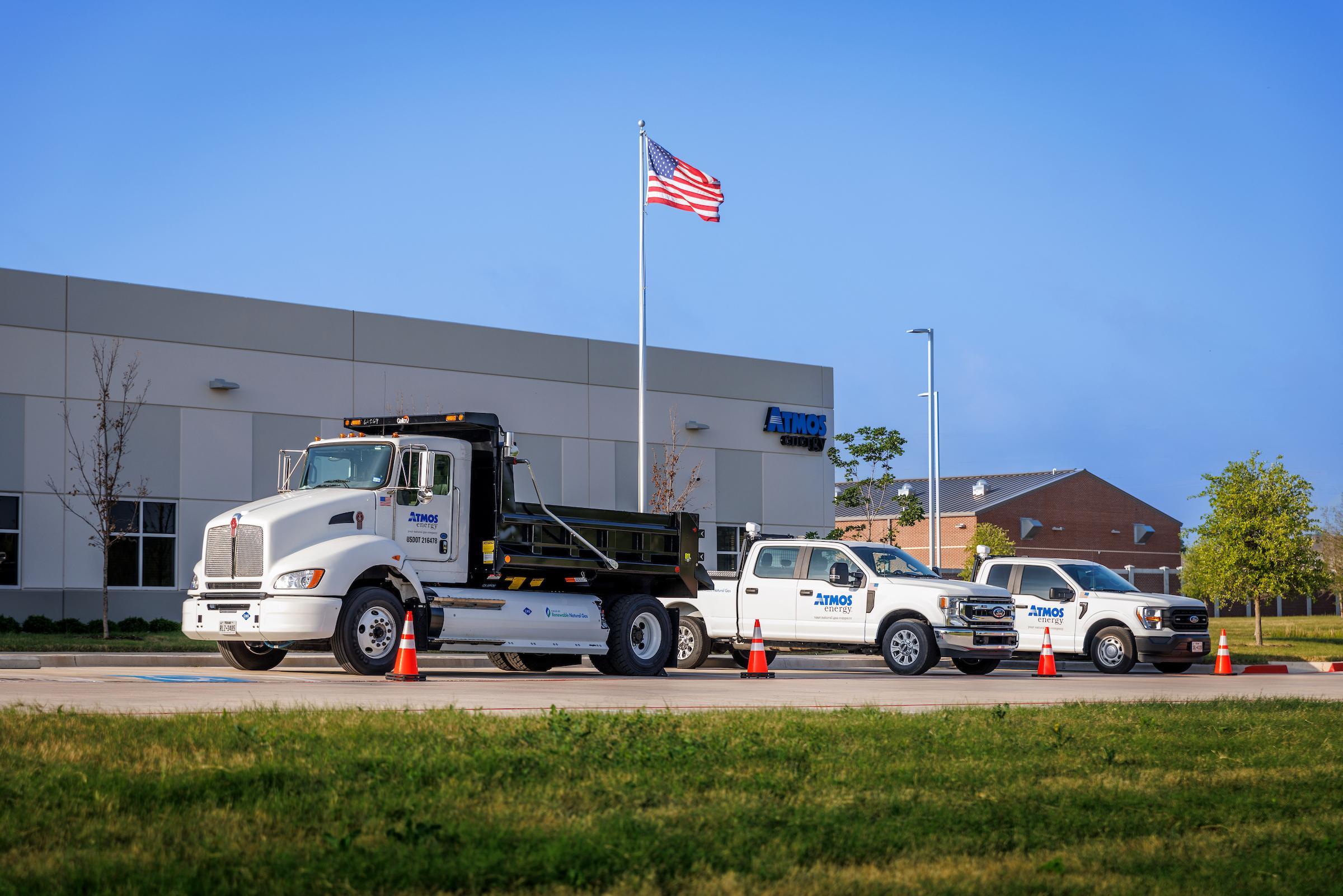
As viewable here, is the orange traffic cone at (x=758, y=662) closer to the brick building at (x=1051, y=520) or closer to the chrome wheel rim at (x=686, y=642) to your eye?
the chrome wheel rim at (x=686, y=642)

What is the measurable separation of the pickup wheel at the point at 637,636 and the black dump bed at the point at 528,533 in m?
0.41

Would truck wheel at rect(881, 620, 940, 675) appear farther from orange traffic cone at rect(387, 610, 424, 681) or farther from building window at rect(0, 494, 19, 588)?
building window at rect(0, 494, 19, 588)

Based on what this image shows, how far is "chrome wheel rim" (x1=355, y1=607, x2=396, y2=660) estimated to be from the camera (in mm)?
16766

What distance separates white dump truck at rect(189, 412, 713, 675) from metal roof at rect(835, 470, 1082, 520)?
5924 cm

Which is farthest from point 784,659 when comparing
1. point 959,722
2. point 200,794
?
point 200,794

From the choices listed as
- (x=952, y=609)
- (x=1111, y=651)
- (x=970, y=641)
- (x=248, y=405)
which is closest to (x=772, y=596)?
(x=952, y=609)

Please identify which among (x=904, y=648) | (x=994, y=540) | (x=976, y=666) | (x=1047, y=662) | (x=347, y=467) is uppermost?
(x=347, y=467)

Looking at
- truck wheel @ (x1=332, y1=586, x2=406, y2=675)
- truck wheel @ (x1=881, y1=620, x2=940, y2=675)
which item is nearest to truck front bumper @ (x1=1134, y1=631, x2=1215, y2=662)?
truck wheel @ (x1=881, y1=620, x2=940, y2=675)

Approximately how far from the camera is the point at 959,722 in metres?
10.7

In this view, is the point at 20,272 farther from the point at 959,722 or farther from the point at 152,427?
the point at 959,722

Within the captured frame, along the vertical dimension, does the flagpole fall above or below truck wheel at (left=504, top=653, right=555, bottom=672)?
above

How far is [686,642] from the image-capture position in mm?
21906

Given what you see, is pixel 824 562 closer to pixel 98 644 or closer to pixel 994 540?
pixel 98 644

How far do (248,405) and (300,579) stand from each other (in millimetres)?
18240
